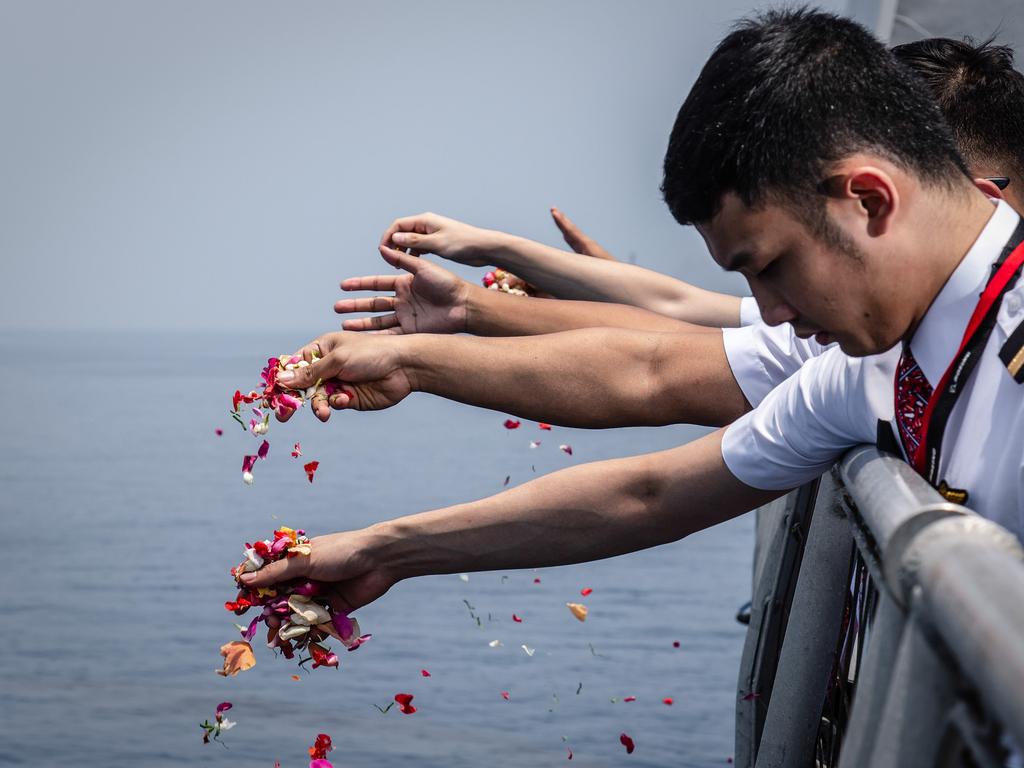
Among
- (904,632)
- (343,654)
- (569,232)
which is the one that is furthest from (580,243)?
(343,654)

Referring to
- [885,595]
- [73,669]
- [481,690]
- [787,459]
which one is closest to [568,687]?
[481,690]

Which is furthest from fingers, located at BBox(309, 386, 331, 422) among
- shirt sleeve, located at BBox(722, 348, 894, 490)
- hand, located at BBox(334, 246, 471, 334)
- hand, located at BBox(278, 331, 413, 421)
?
shirt sleeve, located at BBox(722, 348, 894, 490)

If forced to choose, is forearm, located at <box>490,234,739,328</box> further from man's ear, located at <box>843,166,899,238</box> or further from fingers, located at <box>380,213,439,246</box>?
man's ear, located at <box>843,166,899,238</box>

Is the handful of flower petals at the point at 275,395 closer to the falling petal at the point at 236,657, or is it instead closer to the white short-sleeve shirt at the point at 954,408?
the falling petal at the point at 236,657

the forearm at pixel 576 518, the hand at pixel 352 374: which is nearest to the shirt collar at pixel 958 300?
the forearm at pixel 576 518

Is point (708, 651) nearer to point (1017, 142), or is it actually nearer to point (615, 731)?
point (615, 731)

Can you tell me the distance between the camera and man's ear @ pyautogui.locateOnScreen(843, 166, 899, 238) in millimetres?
1719

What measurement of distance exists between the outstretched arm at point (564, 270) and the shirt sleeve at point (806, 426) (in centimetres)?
163

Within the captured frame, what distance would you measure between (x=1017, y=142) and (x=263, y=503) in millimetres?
19591

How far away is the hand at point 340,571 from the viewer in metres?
A: 2.66

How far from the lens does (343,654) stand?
10.6m

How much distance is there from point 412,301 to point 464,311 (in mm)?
164

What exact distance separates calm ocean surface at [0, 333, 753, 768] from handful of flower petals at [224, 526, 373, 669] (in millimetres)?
293

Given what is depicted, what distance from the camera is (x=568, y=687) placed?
9273mm
